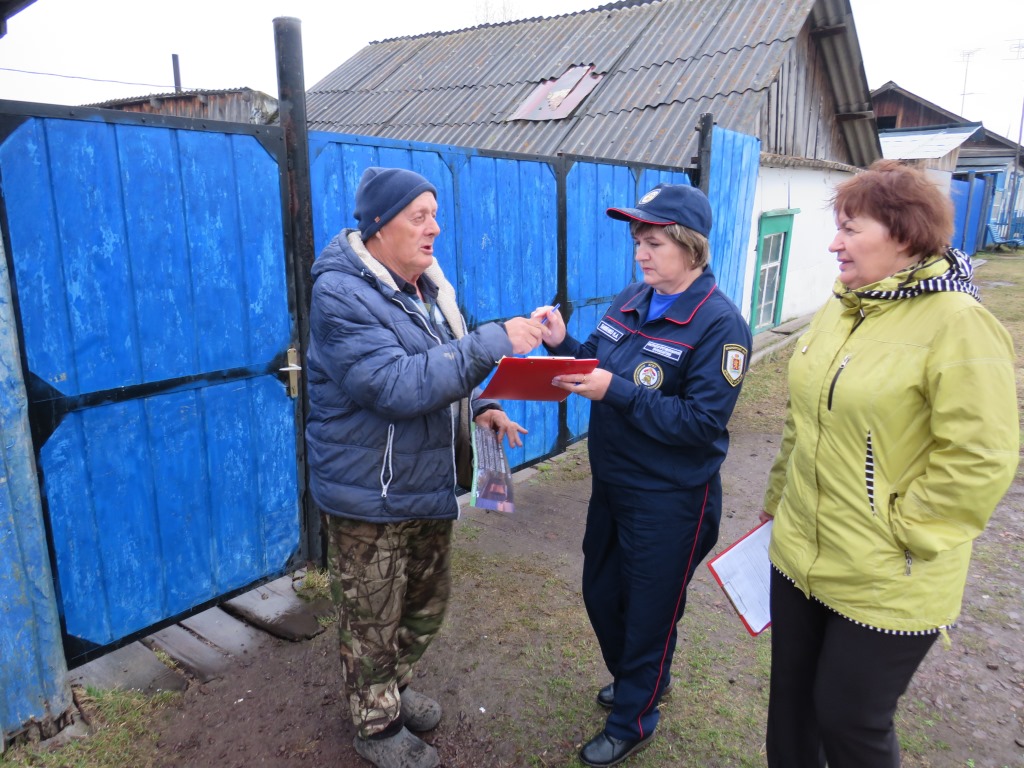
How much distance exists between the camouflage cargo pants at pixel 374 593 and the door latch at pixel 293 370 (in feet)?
3.59

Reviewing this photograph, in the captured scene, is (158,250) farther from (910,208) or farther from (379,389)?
(910,208)

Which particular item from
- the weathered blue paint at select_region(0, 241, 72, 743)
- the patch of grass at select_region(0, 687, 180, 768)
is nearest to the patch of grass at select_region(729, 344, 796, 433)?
the patch of grass at select_region(0, 687, 180, 768)

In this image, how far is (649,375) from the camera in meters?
2.18

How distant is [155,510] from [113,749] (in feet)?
2.83

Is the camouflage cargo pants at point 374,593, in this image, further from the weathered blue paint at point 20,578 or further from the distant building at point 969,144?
the distant building at point 969,144

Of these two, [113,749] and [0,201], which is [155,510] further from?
[0,201]

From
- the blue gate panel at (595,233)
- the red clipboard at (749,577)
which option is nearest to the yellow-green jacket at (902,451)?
the red clipboard at (749,577)

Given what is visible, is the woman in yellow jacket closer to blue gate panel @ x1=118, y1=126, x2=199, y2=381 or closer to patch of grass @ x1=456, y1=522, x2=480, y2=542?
blue gate panel @ x1=118, y1=126, x2=199, y2=381

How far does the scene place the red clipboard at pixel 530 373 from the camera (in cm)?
198

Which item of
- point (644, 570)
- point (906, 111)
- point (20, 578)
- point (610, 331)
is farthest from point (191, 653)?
point (906, 111)

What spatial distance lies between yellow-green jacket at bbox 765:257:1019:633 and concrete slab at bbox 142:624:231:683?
237cm

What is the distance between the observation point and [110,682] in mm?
2684

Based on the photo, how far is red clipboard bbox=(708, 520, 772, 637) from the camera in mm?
2115

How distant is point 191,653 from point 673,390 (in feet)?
7.82
